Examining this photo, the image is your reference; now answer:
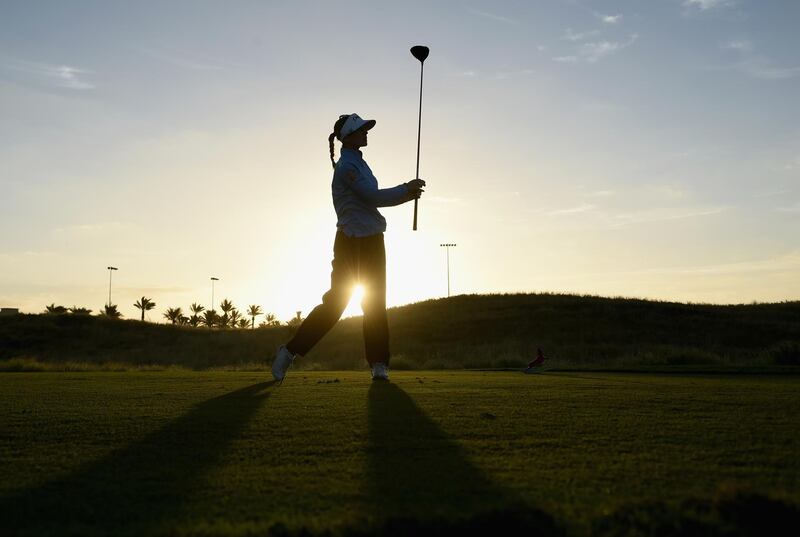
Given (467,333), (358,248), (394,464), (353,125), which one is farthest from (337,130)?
(467,333)

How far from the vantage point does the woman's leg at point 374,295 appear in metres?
7.61

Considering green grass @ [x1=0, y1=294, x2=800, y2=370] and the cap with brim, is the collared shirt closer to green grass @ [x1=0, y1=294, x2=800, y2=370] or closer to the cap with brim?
the cap with brim

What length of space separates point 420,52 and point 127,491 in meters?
7.77

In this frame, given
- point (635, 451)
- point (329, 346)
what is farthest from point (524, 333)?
point (635, 451)

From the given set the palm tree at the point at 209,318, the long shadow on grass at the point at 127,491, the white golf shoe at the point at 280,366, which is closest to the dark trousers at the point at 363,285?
the white golf shoe at the point at 280,366

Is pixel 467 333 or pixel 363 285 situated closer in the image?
pixel 363 285

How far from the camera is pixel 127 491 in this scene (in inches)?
94.4

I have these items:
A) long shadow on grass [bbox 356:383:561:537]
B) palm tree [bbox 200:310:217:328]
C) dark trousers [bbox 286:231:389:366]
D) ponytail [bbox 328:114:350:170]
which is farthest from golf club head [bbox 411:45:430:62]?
palm tree [bbox 200:310:217:328]

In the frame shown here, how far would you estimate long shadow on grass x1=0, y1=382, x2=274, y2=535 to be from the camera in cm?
201

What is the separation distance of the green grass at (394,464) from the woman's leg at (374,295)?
8.08 feet

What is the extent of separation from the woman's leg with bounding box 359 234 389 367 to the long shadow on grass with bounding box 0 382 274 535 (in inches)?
156

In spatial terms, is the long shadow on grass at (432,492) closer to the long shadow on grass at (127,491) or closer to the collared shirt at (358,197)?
the long shadow on grass at (127,491)

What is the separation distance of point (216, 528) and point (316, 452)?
1.17 meters

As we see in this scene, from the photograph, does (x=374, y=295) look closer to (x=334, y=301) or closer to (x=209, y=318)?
(x=334, y=301)
